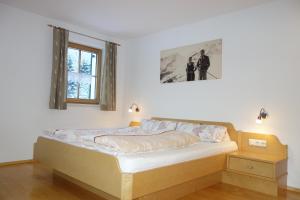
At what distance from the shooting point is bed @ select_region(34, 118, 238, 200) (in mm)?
1989

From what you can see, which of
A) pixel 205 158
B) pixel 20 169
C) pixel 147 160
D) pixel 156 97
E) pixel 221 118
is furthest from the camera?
pixel 156 97

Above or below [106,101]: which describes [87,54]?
above

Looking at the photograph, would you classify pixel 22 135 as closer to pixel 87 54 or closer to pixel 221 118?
pixel 87 54

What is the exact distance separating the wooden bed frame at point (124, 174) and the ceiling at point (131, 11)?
1.96 meters

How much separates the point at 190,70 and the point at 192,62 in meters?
0.14

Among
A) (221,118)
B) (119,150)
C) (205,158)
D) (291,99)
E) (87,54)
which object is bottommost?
(205,158)

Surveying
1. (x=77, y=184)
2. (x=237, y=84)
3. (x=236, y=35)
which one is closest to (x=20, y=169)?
(x=77, y=184)

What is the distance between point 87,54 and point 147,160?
3.10m

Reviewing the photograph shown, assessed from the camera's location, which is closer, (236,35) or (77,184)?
(77,184)

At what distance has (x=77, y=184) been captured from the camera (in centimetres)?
277

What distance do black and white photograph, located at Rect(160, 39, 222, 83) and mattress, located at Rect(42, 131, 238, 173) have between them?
1.19 m

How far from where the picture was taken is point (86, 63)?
457 cm

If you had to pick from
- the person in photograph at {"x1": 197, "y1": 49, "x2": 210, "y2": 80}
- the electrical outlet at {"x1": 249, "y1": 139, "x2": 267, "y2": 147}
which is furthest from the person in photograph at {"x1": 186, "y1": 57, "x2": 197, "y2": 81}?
the electrical outlet at {"x1": 249, "y1": 139, "x2": 267, "y2": 147}

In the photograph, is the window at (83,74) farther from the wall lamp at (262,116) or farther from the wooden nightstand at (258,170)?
the wall lamp at (262,116)
